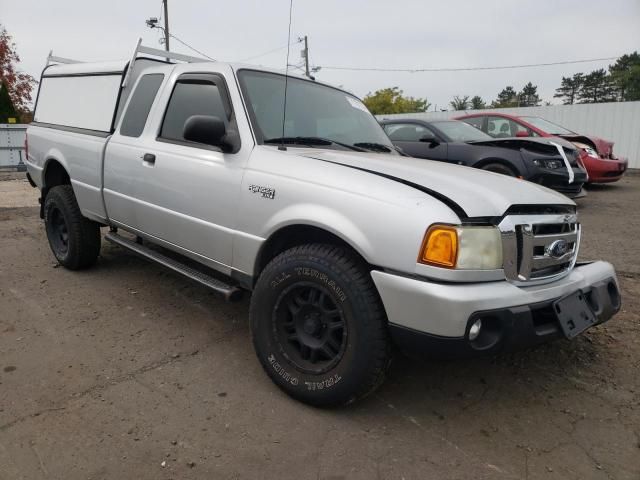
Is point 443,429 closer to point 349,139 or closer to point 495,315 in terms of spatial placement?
point 495,315

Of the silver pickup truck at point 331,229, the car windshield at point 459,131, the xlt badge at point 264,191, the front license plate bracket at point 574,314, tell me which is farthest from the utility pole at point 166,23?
the front license plate bracket at point 574,314

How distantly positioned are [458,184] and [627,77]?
203 ft

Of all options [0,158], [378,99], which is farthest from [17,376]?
[378,99]

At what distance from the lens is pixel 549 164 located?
6926 millimetres

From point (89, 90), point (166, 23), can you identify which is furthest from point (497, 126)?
point (166, 23)

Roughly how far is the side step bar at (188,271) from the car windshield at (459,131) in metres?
5.29

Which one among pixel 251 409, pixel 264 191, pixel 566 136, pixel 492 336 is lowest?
pixel 251 409

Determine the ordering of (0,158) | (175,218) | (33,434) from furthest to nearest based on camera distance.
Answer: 1. (0,158)
2. (175,218)
3. (33,434)

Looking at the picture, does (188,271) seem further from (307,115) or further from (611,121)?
(611,121)

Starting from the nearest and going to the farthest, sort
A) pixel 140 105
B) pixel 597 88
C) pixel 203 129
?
pixel 203 129
pixel 140 105
pixel 597 88

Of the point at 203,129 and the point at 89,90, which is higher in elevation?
the point at 89,90

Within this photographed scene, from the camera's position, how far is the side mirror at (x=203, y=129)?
8.61 feet

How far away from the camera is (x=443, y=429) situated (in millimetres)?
2344

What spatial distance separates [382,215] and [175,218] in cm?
159
